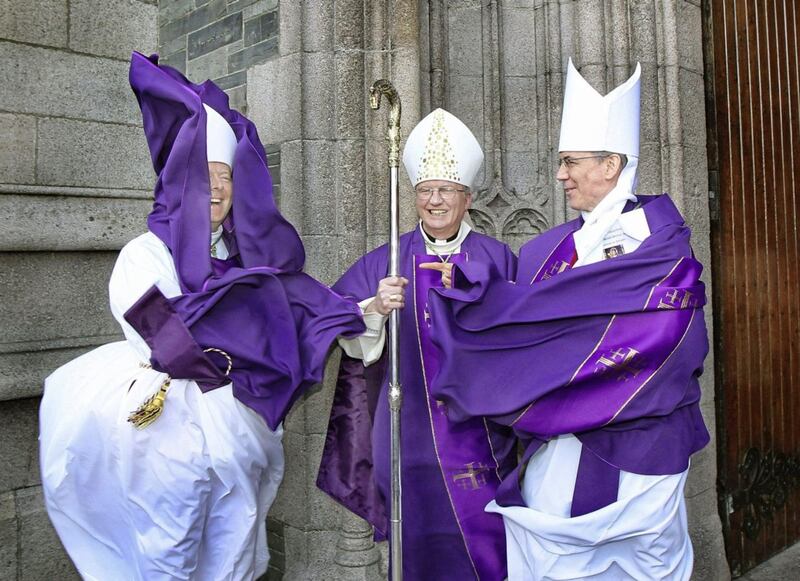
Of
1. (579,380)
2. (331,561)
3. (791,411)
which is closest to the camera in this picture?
(579,380)

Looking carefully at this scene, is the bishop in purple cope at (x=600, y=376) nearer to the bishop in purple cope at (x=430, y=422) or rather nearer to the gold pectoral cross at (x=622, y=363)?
the gold pectoral cross at (x=622, y=363)

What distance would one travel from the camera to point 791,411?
4984mm

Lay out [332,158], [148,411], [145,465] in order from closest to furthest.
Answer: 1. [148,411]
2. [145,465]
3. [332,158]

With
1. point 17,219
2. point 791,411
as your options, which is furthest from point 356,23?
point 791,411

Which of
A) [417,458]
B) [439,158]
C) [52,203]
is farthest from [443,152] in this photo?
[52,203]

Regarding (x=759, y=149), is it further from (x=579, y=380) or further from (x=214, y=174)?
(x=214, y=174)

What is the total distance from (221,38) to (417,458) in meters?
2.97

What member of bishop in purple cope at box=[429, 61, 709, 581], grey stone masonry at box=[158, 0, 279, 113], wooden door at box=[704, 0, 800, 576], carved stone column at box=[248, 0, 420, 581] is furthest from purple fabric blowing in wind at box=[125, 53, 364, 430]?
wooden door at box=[704, 0, 800, 576]

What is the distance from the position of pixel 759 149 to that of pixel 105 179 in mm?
3882

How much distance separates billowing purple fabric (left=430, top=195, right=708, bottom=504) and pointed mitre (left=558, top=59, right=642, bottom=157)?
0.28m

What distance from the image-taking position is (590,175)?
8.73 feet

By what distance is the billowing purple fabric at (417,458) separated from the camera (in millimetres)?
2951

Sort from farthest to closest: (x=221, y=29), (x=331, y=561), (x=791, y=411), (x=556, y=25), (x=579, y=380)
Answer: (x=791, y=411) < (x=221, y=29) < (x=556, y=25) < (x=331, y=561) < (x=579, y=380)

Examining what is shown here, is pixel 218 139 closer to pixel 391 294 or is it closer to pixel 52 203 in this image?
pixel 391 294
